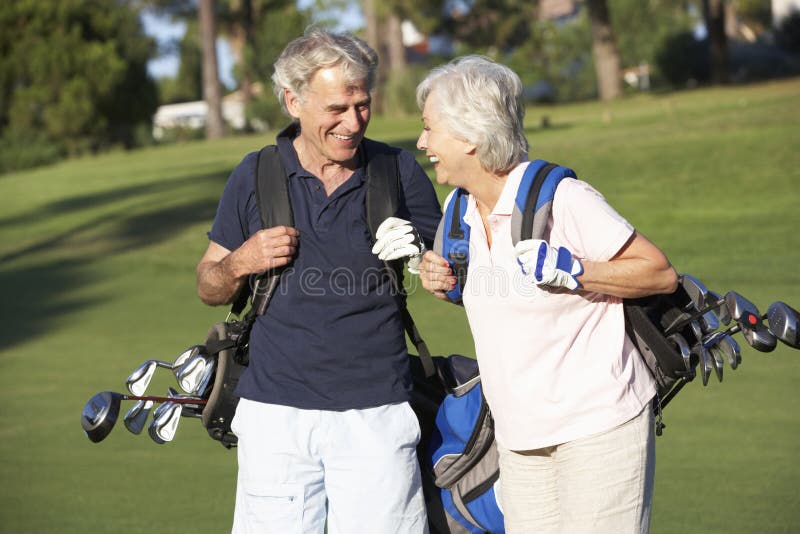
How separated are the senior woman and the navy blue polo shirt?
1.18ft

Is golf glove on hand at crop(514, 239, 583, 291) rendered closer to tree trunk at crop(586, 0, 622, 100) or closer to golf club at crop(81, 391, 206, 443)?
golf club at crop(81, 391, 206, 443)

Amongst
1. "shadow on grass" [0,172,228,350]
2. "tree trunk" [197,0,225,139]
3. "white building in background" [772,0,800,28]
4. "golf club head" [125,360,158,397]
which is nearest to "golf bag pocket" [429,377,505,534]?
"golf club head" [125,360,158,397]

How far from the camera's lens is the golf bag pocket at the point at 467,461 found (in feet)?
12.5

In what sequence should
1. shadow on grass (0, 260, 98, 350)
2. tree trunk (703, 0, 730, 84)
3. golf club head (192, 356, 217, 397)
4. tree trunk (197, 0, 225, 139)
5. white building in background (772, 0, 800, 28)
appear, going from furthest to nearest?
white building in background (772, 0, 800, 28) < tree trunk (197, 0, 225, 139) < tree trunk (703, 0, 730, 84) < shadow on grass (0, 260, 98, 350) < golf club head (192, 356, 217, 397)

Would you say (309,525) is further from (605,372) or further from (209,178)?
(209,178)

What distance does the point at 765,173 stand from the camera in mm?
18375

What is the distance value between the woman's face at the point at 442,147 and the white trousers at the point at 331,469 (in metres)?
0.76

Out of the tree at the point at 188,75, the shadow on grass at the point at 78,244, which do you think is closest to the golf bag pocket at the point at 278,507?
the shadow on grass at the point at 78,244

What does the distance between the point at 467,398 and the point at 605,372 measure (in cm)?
71

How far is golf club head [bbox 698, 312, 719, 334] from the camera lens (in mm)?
3670

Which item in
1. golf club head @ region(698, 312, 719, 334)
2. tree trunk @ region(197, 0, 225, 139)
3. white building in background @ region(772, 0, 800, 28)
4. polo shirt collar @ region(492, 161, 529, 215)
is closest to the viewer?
polo shirt collar @ region(492, 161, 529, 215)

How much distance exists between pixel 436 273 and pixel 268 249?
516 millimetres

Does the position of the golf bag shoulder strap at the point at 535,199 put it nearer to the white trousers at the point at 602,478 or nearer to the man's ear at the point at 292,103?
the white trousers at the point at 602,478

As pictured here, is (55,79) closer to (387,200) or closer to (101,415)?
(101,415)
